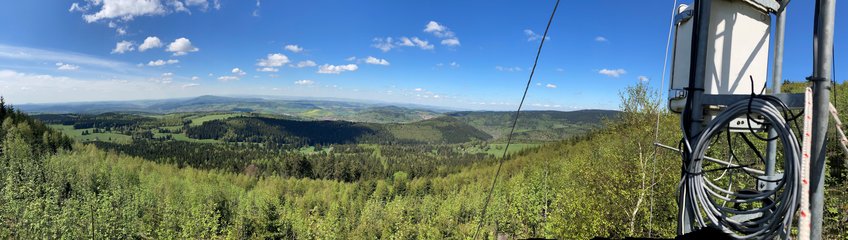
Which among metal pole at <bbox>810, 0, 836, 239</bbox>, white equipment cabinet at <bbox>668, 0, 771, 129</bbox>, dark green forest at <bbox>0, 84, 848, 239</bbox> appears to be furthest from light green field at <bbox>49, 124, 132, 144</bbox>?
metal pole at <bbox>810, 0, 836, 239</bbox>

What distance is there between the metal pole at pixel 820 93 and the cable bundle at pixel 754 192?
10cm

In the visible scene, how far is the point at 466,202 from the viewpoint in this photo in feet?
204

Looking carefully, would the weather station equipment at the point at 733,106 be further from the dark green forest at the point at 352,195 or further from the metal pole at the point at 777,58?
the dark green forest at the point at 352,195

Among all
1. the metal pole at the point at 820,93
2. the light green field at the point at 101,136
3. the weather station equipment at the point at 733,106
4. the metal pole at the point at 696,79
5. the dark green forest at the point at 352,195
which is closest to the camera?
the metal pole at the point at 820,93

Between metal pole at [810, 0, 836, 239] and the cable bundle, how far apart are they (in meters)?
0.10

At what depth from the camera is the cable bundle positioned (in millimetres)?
2098

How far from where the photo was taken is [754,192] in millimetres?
2734

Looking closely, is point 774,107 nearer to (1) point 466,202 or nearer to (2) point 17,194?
(1) point 466,202

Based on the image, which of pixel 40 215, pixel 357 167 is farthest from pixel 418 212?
pixel 357 167

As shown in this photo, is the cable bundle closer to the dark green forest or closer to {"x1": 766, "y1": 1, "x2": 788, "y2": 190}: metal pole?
{"x1": 766, "y1": 1, "x2": 788, "y2": 190}: metal pole

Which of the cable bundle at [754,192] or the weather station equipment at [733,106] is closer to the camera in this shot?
the cable bundle at [754,192]

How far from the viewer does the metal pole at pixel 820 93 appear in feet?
6.13

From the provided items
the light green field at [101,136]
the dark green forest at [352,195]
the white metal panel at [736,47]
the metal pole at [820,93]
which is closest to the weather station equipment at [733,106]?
the white metal panel at [736,47]

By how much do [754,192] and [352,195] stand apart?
9561 cm
